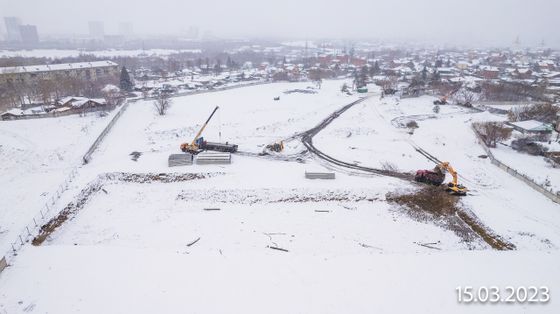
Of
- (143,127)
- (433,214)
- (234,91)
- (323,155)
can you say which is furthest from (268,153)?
(234,91)

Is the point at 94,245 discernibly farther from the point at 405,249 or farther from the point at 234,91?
the point at 234,91

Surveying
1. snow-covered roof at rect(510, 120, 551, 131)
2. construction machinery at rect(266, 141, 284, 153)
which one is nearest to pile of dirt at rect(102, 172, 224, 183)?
construction machinery at rect(266, 141, 284, 153)

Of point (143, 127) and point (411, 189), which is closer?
point (411, 189)

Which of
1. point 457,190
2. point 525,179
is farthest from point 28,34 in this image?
point 525,179

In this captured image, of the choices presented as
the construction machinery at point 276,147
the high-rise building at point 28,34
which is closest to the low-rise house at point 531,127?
the construction machinery at point 276,147

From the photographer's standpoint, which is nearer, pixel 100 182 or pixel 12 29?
pixel 100 182

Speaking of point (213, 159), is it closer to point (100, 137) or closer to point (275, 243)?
point (275, 243)
